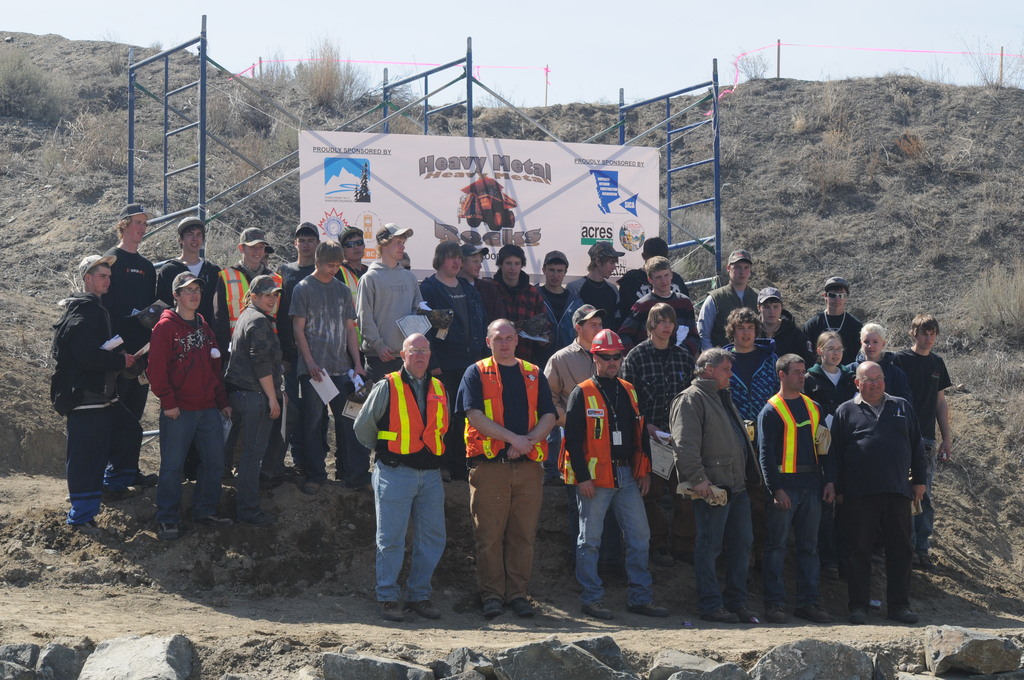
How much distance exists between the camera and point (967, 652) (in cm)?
701

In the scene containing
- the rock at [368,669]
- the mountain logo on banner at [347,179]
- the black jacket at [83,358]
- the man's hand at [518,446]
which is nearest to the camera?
the rock at [368,669]

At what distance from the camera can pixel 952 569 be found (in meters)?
9.53

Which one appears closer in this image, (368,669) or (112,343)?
(368,669)

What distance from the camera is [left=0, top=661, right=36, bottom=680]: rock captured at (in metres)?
5.94

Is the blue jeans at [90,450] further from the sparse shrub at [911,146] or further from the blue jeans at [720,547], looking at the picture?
the sparse shrub at [911,146]

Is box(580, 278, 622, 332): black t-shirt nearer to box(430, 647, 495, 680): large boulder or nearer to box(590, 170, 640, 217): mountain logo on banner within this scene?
box(590, 170, 640, 217): mountain logo on banner

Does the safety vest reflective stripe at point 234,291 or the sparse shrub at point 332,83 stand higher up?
the sparse shrub at point 332,83

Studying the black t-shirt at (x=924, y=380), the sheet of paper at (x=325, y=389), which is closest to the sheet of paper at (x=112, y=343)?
the sheet of paper at (x=325, y=389)

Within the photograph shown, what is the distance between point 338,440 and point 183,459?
127cm

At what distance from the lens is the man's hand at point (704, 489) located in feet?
24.2

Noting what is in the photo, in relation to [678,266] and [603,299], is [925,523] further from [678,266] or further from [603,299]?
[678,266]

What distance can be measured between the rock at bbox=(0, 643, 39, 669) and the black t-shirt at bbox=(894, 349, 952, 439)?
22.1 feet

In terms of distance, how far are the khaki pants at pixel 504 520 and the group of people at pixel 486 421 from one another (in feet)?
0.05

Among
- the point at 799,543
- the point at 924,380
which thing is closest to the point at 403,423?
the point at 799,543
